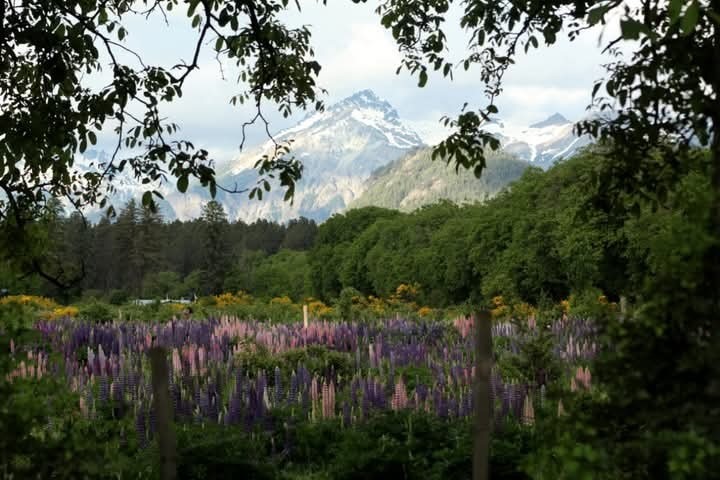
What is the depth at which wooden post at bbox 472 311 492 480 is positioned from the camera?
4719 mm

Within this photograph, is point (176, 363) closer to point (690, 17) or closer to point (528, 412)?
point (528, 412)

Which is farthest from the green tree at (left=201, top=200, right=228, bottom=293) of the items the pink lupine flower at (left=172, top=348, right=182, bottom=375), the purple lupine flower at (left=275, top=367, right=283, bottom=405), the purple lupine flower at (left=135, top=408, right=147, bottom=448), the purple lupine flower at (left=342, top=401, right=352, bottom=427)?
the purple lupine flower at (left=135, top=408, right=147, bottom=448)

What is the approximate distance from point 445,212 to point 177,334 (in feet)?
151

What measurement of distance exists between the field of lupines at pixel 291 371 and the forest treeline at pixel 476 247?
3.62 feet

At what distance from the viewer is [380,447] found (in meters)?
5.82

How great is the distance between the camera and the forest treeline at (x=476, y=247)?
5.54 metres

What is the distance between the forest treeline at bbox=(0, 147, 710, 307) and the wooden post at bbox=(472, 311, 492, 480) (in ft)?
3.37

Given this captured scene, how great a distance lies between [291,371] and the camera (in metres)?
8.91

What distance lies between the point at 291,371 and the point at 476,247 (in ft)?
101

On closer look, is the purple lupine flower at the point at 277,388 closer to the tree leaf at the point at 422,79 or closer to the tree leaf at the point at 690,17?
the tree leaf at the point at 422,79

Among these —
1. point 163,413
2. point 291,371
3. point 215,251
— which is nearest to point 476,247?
point 291,371

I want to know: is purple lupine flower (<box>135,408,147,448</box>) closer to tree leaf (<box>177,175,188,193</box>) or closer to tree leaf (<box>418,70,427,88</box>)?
tree leaf (<box>177,175,188,193</box>)

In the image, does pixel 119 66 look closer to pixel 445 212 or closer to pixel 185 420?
pixel 185 420

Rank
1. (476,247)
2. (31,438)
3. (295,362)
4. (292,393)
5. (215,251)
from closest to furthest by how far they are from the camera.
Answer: (31,438), (292,393), (295,362), (476,247), (215,251)
